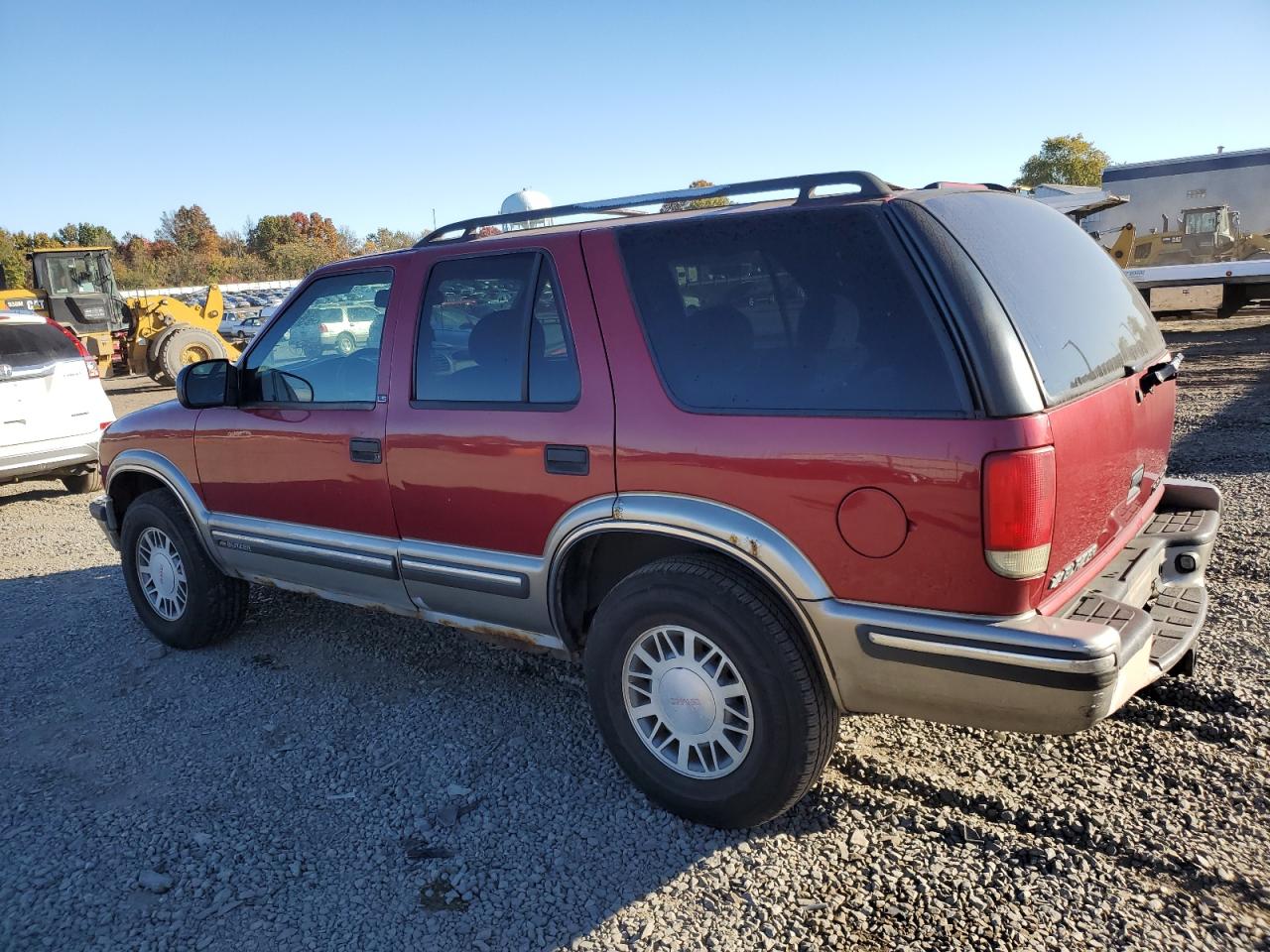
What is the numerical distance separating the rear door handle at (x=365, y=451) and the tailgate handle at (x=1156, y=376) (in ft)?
9.12

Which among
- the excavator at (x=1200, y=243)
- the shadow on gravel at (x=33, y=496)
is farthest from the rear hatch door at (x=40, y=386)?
the excavator at (x=1200, y=243)

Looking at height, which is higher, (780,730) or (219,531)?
(219,531)

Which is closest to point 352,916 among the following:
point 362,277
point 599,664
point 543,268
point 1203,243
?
point 599,664

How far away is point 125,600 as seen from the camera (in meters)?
5.61

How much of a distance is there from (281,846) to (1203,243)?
80.3 feet

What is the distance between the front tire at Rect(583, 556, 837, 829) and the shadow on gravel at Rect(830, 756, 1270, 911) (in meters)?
0.50

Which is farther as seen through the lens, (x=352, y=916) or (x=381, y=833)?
(x=381, y=833)

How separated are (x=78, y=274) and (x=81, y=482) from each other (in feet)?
39.4

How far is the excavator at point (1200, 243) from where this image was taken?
21203mm

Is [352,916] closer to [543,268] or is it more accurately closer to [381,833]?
[381,833]

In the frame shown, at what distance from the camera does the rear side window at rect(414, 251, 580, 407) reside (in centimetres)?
318

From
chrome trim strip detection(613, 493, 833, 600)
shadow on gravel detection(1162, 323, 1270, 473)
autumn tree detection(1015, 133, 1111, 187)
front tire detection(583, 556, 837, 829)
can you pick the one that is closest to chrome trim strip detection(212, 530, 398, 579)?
front tire detection(583, 556, 837, 829)

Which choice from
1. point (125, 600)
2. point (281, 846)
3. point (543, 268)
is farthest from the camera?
point (125, 600)

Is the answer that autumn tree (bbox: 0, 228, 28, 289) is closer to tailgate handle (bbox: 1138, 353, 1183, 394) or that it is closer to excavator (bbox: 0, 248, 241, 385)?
excavator (bbox: 0, 248, 241, 385)
